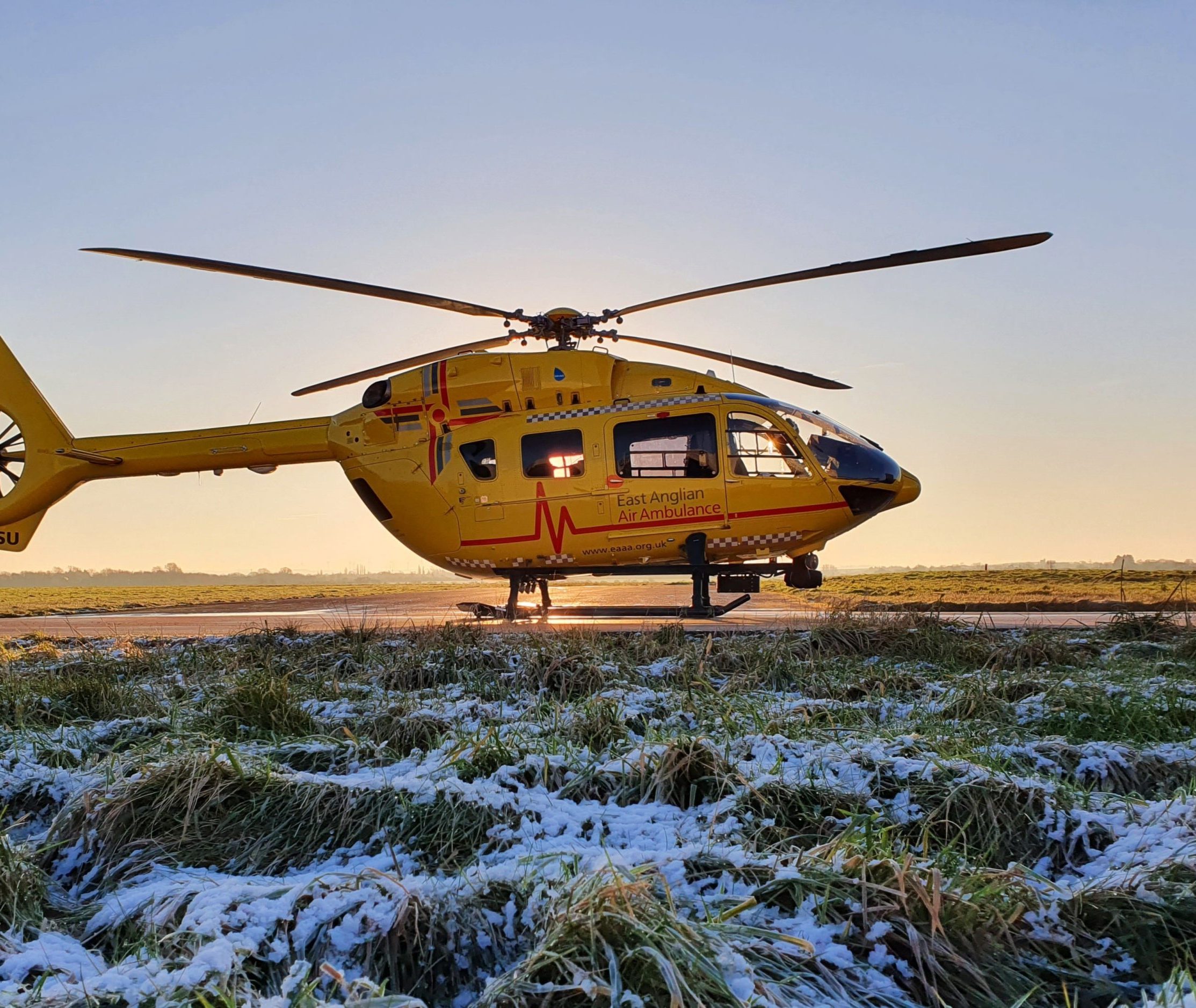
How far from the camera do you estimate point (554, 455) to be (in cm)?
1180

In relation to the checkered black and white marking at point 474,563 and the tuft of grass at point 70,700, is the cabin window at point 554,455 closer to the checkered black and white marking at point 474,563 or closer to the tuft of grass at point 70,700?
the checkered black and white marking at point 474,563

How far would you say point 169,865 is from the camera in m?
2.87

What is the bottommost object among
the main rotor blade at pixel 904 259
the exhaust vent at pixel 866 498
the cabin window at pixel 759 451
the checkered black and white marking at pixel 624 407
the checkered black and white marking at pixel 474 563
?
the checkered black and white marking at pixel 474 563

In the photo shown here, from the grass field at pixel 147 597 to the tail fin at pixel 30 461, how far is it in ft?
11.7

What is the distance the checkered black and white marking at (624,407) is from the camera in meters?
11.6

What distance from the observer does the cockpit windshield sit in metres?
11.5

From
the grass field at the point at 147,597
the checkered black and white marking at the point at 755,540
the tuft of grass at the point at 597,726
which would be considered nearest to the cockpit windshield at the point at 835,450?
the checkered black and white marking at the point at 755,540

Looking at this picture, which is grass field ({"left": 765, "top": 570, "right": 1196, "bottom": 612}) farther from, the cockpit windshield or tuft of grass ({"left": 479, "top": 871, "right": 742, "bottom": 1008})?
tuft of grass ({"left": 479, "top": 871, "right": 742, "bottom": 1008})

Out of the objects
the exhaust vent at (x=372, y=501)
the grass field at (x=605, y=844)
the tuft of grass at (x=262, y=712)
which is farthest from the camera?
the exhaust vent at (x=372, y=501)

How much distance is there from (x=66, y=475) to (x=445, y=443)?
7.20 meters

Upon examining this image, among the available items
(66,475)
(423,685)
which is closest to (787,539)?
(423,685)

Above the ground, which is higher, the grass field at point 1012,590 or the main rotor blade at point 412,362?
the main rotor blade at point 412,362

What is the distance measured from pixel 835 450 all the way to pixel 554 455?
13.0 feet

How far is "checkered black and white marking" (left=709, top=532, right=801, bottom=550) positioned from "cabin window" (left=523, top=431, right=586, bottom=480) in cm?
217
